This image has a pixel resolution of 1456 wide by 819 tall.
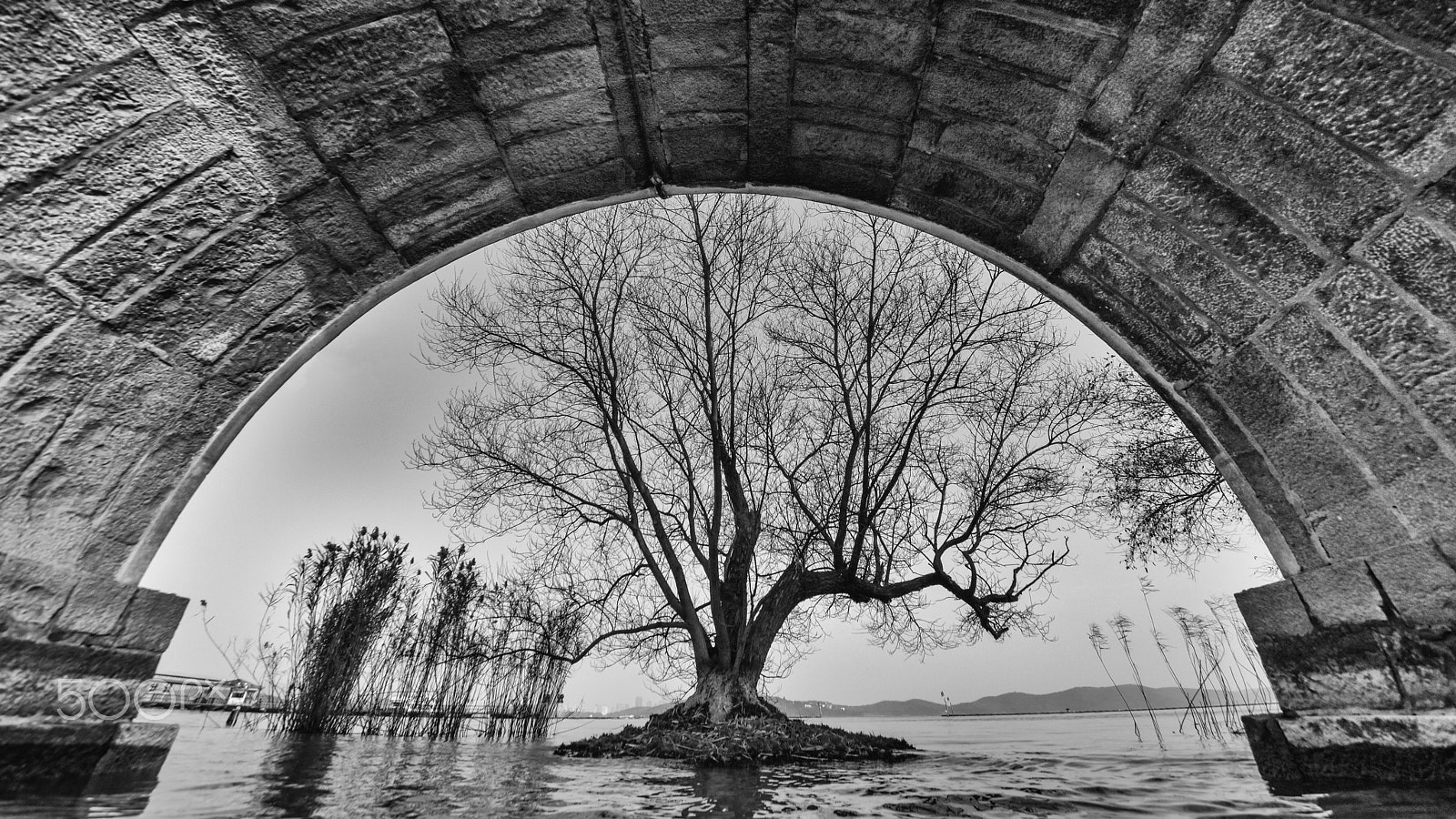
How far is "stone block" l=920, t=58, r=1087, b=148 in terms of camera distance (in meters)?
2.34

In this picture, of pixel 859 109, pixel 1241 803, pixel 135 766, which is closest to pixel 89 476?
pixel 135 766

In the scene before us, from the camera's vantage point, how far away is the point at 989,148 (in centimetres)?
259

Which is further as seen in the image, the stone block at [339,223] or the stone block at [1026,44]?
the stone block at [339,223]

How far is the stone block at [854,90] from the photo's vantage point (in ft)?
8.06

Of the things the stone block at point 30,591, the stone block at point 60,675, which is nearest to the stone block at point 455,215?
the stone block at point 30,591

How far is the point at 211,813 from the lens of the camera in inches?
84.4

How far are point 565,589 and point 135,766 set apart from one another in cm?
630

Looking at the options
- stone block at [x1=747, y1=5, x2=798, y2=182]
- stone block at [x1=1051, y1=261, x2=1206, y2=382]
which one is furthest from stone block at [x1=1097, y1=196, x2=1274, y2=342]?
stone block at [x1=747, y1=5, x2=798, y2=182]

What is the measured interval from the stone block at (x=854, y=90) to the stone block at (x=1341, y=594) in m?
2.48

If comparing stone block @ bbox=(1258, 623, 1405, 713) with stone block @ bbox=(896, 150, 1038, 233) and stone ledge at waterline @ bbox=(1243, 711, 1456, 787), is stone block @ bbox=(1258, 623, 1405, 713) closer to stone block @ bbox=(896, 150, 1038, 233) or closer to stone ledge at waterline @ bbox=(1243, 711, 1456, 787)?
stone ledge at waterline @ bbox=(1243, 711, 1456, 787)

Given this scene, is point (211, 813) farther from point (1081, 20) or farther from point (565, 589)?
point (565, 589)

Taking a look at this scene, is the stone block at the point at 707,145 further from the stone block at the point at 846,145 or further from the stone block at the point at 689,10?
the stone block at the point at 689,10

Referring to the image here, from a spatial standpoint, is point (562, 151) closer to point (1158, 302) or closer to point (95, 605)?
point (95, 605)

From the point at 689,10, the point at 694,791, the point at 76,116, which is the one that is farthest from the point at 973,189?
the point at 694,791
